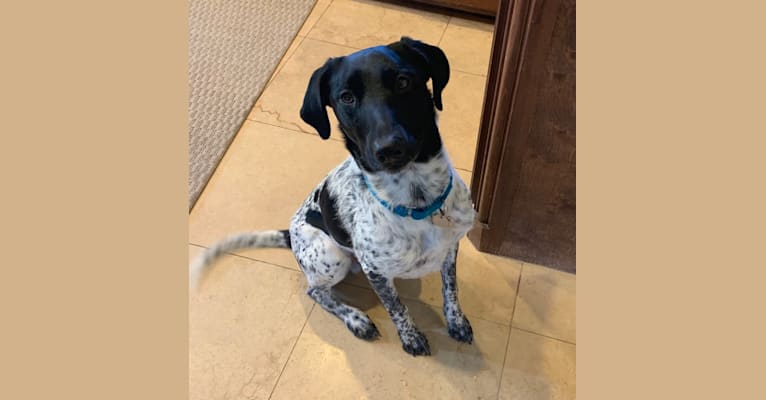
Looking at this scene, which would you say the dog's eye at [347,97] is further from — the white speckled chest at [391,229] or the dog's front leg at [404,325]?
the dog's front leg at [404,325]

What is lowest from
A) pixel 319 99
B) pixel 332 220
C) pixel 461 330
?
pixel 461 330

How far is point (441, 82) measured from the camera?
5.19ft

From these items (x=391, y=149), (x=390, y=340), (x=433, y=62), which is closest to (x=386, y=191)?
(x=391, y=149)

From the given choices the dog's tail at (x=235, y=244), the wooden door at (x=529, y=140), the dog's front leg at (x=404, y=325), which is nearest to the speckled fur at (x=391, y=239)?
the dog's front leg at (x=404, y=325)

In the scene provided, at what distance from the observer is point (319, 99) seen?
1.54 m

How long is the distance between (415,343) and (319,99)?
92 centimetres

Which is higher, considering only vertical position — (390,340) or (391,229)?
(391,229)

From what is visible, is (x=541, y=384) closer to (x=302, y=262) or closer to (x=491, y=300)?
(x=491, y=300)

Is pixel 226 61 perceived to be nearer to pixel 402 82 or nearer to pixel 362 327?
pixel 362 327

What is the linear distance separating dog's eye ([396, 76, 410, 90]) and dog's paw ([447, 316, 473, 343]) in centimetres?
92

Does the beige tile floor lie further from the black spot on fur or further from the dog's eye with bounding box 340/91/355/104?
the dog's eye with bounding box 340/91/355/104

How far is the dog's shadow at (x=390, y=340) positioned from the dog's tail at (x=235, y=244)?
0.27 m

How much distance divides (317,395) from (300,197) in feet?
2.80

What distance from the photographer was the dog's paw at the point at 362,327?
2084mm
